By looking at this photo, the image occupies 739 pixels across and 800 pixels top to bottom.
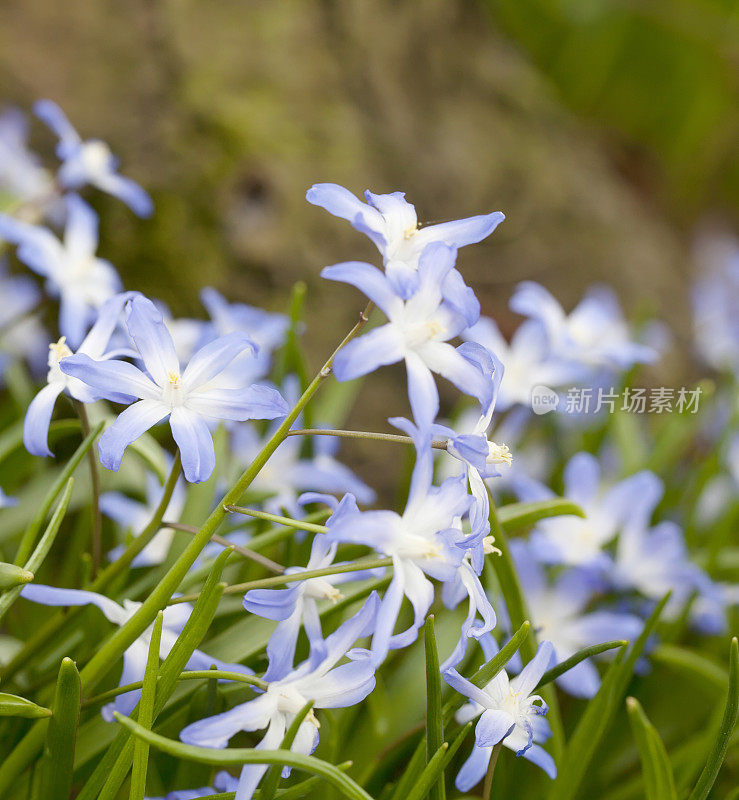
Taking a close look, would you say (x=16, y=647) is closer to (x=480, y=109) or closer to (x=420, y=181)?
(x=420, y=181)

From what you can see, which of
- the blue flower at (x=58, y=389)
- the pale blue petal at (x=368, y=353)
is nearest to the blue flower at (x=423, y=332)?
the pale blue petal at (x=368, y=353)

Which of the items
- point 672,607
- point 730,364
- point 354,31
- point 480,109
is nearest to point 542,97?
point 480,109

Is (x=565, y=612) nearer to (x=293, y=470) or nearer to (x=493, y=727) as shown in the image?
(x=293, y=470)

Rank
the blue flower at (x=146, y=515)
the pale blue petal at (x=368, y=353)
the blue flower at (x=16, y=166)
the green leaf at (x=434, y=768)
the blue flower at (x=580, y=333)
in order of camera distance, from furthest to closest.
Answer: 1. the blue flower at (x=16, y=166)
2. the blue flower at (x=580, y=333)
3. the blue flower at (x=146, y=515)
4. the green leaf at (x=434, y=768)
5. the pale blue petal at (x=368, y=353)

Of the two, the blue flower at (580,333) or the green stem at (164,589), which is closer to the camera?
the green stem at (164,589)

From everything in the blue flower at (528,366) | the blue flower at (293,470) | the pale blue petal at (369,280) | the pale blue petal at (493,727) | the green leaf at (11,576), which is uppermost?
the blue flower at (528,366)

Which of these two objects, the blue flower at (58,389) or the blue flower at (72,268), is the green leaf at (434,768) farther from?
the blue flower at (72,268)

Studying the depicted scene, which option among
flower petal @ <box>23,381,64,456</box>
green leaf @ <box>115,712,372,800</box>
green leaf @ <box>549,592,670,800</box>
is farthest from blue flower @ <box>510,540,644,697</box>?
flower petal @ <box>23,381,64,456</box>
